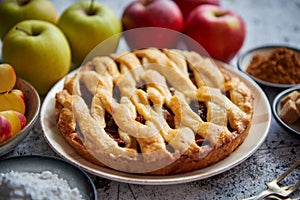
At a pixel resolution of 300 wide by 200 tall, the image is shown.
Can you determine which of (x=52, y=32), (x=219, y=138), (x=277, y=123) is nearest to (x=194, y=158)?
(x=219, y=138)

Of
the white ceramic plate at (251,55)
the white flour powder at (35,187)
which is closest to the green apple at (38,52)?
the white flour powder at (35,187)

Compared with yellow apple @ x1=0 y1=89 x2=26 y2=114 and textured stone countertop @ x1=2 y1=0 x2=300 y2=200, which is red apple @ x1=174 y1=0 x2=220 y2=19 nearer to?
textured stone countertop @ x1=2 y1=0 x2=300 y2=200

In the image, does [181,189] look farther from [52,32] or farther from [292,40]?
[292,40]

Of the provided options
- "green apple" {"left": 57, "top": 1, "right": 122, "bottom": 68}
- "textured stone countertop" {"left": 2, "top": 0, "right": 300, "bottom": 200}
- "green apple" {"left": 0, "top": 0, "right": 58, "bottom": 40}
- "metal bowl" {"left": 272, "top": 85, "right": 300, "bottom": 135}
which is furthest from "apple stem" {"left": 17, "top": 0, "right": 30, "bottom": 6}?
"metal bowl" {"left": 272, "top": 85, "right": 300, "bottom": 135}

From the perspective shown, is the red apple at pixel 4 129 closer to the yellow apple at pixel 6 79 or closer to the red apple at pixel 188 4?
the yellow apple at pixel 6 79

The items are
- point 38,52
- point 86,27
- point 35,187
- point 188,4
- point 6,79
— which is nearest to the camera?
point 35,187

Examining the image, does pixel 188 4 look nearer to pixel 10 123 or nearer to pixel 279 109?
pixel 279 109

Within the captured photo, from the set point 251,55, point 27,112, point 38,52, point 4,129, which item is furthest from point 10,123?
point 251,55

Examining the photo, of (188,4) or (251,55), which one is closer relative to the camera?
(251,55)
